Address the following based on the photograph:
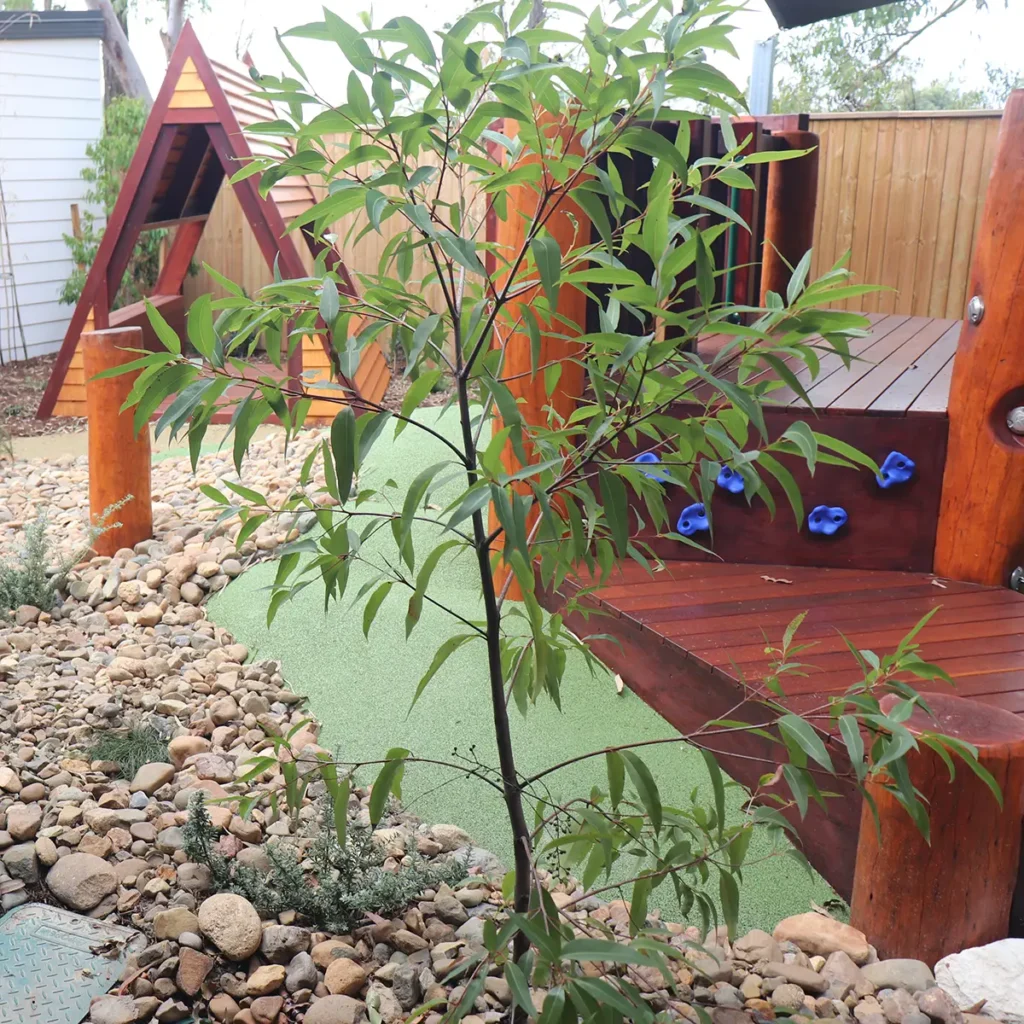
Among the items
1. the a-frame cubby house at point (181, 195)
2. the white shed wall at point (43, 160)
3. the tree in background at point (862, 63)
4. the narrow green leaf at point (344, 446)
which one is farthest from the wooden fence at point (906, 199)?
the white shed wall at point (43, 160)

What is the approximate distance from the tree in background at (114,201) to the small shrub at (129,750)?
6598 mm

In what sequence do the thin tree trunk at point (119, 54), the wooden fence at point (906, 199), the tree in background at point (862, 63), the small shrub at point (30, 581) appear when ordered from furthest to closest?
the thin tree trunk at point (119, 54) < the tree in background at point (862, 63) < the wooden fence at point (906, 199) < the small shrub at point (30, 581)

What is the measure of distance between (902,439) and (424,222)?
2458 millimetres

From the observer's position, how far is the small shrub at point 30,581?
3531 millimetres

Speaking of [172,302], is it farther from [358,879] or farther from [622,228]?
[622,228]

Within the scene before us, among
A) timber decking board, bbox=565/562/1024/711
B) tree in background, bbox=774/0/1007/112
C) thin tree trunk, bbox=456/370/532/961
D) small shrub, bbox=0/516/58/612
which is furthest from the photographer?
tree in background, bbox=774/0/1007/112

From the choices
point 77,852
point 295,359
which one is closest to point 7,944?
point 77,852

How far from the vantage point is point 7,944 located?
1891mm

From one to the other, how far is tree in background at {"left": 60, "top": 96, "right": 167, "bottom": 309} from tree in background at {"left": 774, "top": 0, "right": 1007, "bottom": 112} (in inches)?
237

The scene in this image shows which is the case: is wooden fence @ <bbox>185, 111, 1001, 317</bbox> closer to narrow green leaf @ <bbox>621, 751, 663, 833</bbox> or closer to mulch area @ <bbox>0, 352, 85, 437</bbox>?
mulch area @ <bbox>0, 352, 85, 437</bbox>

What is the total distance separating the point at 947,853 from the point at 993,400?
1.54 meters

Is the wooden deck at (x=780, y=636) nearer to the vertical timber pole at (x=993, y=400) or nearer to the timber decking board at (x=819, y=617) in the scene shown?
the timber decking board at (x=819, y=617)

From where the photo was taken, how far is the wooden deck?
2.33 m

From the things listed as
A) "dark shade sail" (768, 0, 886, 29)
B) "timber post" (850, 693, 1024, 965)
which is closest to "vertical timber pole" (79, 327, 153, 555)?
"dark shade sail" (768, 0, 886, 29)
